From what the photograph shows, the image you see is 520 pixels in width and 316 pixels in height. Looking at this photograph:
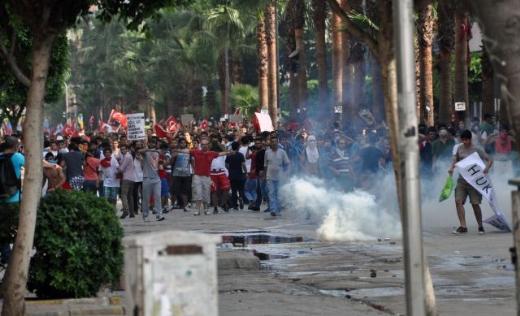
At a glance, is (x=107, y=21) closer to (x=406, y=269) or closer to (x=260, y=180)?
(x=406, y=269)

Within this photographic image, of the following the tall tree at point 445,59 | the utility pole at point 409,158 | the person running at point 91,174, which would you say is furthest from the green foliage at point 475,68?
the utility pole at point 409,158

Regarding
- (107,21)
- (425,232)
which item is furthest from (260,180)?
(107,21)

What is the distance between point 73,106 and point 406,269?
4792 inches

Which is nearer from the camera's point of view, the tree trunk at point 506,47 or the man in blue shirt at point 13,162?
the tree trunk at point 506,47

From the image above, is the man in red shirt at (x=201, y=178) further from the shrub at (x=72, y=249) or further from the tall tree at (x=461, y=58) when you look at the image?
the shrub at (x=72, y=249)

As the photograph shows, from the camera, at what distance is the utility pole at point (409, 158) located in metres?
7.04

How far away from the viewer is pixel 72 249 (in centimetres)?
1123

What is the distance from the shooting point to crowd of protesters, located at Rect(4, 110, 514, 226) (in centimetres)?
2423

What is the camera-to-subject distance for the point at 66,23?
11016mm

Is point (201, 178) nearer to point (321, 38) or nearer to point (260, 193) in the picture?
point (260, 193)

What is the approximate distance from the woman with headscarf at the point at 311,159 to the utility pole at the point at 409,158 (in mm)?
19632

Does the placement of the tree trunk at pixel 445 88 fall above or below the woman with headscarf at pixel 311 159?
above

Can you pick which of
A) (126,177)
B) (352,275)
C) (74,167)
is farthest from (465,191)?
(126,177)

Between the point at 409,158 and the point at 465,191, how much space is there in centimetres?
1235
